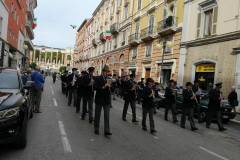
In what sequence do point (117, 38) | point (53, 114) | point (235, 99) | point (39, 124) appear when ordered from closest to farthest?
point (39, 124) < point (53, 114) < point (235, 99) < point (117, 38)

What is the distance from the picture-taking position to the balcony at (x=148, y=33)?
3428 centimetres

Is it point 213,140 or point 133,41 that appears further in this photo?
point 133,41

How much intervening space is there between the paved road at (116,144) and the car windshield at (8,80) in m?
1.24

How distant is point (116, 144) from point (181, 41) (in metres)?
20.4

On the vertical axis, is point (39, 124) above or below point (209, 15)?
below

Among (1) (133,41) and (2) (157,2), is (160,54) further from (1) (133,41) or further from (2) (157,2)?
(1) (133,41)

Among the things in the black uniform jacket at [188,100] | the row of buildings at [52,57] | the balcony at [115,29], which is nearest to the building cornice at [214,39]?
the black uniform jacket at [188,100]

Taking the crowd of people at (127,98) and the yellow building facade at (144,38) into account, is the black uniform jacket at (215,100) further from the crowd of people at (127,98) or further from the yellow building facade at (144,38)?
the yellow building facade at (144,38)

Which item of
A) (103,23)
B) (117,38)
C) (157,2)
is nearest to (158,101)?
(157,2)

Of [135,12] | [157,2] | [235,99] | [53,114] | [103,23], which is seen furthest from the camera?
[103,23]

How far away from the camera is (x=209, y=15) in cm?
2491

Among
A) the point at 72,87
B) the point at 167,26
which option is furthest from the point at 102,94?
the point at 167,26

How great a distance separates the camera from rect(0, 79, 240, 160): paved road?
705 cm

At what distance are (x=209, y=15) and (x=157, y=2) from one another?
33.7ft
